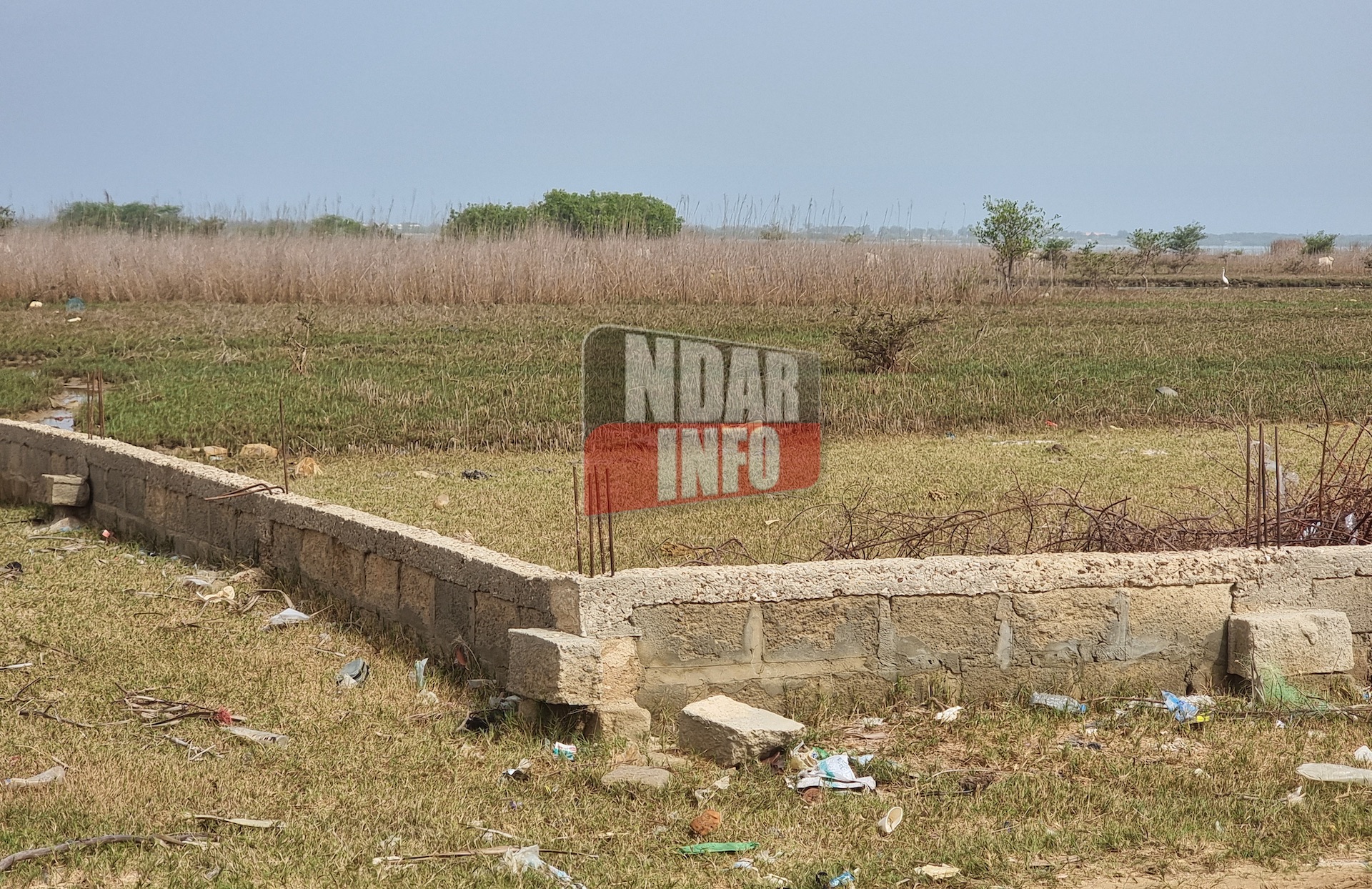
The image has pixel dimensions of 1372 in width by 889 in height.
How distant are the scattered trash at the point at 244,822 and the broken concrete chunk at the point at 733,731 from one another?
4.45 ft

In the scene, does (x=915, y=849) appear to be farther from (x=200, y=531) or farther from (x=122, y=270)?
(x=122, y=270)

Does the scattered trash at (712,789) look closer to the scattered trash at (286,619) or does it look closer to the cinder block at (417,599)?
the cinder block at (417,599)

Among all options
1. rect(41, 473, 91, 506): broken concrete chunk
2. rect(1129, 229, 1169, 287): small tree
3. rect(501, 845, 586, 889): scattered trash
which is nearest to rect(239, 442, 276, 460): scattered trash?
rect(41, 473, 91, 506): broken concrete chunk

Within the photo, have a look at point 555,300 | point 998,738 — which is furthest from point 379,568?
point 555,300

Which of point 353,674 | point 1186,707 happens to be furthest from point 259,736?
point 1186,707

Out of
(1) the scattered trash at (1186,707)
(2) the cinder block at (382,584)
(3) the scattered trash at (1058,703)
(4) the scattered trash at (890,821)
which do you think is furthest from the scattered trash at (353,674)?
(1) the scattered trash at (1186,707)

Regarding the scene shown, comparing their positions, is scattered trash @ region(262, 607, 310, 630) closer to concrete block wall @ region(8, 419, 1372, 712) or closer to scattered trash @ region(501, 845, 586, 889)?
concrete block wall @ region(8, 419, 1372, 712)

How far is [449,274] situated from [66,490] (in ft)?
48.5

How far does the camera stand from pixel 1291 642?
16.6ft

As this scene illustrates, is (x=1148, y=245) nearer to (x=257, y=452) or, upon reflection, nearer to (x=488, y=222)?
(x=488, y=222)

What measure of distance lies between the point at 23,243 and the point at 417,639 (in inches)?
854

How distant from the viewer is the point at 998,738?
4.64m

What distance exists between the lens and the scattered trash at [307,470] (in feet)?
31.5

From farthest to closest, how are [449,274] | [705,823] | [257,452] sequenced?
[449,274], [257,452], [705,823]
